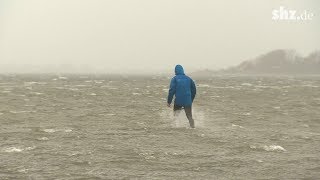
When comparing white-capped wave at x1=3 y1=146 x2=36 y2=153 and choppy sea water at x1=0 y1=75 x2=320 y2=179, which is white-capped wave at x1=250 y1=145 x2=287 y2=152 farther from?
white-capped wave at x1=3 y1=146 x2=36 y2=153

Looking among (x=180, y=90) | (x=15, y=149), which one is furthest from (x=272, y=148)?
(x=15, y=149)

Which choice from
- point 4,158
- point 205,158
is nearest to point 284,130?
point 205,158

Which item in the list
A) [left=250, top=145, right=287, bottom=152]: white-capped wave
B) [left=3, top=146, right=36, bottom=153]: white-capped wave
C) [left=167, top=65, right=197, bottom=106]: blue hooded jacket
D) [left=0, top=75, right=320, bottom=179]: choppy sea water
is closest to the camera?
[left=0, top=75, right=320, bottom=179]: choppy sea water

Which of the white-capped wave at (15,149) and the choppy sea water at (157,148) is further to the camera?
the white-capped wave at (15,149)

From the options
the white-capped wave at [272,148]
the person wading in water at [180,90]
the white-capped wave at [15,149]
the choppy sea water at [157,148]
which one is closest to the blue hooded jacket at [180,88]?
the person wading in water at [180,90]

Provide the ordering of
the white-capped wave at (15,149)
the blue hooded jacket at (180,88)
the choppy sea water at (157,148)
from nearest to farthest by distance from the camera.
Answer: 1. the choppy sea water at (157,148)
2. the white-capped wave at (15,149)
3. the blue hooded jacket at (180,88)

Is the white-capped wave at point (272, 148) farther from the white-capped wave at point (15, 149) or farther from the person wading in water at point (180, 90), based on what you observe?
the white-capped wave at point (15, 149)

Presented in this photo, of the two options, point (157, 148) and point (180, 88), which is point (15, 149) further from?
point (180, 88)

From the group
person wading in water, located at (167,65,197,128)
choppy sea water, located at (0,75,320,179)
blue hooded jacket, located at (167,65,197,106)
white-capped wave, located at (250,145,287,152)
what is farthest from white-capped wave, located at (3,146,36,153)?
white-capped wave, located at (250,145,287,152)

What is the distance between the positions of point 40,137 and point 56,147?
Result: 2255 millimetres

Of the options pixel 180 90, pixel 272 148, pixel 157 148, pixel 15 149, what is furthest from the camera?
pixel 180 90

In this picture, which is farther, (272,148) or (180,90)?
(180,90)

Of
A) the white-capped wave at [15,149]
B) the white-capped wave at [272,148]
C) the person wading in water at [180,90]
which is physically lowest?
the white-capped wave at [272,148]

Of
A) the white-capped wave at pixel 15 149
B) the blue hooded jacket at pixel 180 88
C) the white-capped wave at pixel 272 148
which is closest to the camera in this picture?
the white-capped wave at pixel 15 149
